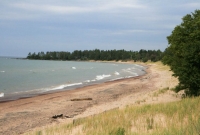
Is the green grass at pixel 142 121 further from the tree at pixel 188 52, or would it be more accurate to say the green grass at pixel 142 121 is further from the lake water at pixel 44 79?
the lake water at pixel 44 79

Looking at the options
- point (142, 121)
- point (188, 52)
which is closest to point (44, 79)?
point (188, 52)

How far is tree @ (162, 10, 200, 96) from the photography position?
15680 mm

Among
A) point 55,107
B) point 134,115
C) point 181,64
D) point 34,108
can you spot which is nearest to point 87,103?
point 55,107

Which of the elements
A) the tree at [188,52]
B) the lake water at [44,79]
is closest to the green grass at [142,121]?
the tree at [188,52]

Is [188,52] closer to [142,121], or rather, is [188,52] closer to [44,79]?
[142,121]

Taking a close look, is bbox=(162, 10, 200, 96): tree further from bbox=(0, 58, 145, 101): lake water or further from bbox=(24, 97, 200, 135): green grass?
bbox=(0, 58, 145, 101): lake water

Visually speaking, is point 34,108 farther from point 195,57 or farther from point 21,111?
point 195,57

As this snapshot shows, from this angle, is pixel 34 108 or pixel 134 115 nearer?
pixel 134 115

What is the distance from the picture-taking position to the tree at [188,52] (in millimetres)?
15680

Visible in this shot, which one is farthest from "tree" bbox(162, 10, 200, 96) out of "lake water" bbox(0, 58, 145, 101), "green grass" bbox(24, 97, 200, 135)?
"lake water" bbox(0, 58, 145, 101)

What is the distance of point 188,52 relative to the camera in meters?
15.6

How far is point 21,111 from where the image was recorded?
59.2 feet

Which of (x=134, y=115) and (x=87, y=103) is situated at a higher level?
(x=134, y=115)

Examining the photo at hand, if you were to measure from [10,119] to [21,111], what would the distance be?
2299mm
